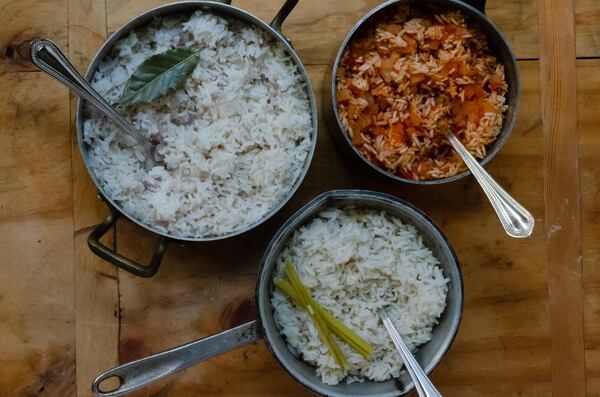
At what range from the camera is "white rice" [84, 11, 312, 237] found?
121cm

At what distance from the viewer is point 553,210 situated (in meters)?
1.41

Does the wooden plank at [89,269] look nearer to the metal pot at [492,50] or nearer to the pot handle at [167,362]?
the pot handle at [167,362]

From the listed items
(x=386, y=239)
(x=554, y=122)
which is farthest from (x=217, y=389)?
(x=554, y=122)

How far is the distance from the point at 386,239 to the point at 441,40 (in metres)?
0.41

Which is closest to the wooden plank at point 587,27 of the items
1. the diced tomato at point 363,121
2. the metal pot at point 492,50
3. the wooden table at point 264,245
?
the wooden table at point 264,245

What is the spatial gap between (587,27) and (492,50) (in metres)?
0.29

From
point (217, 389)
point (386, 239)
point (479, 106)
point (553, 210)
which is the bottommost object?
point (217, 389)

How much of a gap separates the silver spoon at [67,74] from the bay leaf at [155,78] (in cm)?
4

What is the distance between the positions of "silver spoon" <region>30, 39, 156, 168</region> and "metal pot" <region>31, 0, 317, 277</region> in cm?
5

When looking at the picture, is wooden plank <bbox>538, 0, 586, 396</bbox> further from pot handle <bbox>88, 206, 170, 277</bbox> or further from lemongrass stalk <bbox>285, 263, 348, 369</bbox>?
pot handle <bbox>88, 206, 170, 277</bbox>

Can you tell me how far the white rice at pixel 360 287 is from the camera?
1.22 metres

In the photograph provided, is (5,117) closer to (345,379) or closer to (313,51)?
(313,51)

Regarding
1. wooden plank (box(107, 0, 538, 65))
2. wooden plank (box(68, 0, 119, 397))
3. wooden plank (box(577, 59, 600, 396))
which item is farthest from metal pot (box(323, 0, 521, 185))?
wooden plank (box(68, 0, 119, 397))

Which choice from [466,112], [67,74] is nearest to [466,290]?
[466,112]
